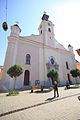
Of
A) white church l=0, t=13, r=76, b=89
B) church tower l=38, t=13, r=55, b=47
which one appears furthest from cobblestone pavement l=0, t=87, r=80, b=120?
church tower l=38, t=13, r=55, b=47

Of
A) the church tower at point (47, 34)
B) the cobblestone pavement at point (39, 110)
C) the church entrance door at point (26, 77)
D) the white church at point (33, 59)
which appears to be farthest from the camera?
Result: the church tower at point (47, 34)

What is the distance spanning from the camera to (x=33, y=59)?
17.6 meters

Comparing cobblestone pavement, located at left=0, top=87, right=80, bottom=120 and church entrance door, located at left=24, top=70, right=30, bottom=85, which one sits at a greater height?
church entrance door, located at left=24, top=70, right=30, bottom=85

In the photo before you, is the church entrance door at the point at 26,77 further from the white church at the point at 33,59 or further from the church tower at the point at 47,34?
the church tower at the point at 47,34

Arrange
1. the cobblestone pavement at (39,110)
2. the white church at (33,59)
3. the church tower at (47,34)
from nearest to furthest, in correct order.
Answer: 1. the cobblestone pavement at (39,110)
2. the white church at (33,59)
3. the church tower at (47,34)

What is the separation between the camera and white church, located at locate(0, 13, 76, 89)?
1442 centimetres

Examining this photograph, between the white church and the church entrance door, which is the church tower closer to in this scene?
the white church

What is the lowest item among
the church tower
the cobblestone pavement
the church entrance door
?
the cobblestone pavement

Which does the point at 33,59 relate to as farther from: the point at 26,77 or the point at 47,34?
the point at 47,34

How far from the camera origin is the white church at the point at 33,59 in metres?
14.4

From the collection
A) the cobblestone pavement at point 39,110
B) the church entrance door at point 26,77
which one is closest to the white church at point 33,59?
the church entrance door at point 26,77

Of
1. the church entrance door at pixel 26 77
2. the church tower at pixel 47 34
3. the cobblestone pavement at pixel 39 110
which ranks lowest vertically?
the cobblestone pavement at pixel 39 110

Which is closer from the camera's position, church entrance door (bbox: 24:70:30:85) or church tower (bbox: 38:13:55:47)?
church entrance door (bbox: 24:70:30:85)

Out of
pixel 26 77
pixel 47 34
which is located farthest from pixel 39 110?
pixel 47 34
